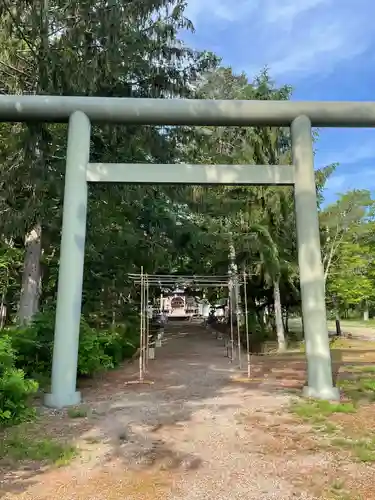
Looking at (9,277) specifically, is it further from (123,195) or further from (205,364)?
(205,364)

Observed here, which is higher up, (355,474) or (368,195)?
(368,195)

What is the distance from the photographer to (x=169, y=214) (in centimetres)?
1256

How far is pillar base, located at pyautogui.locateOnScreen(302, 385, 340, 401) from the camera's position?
228 inches

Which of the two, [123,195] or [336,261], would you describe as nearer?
[123,195]

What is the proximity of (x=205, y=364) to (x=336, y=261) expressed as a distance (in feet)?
36.3

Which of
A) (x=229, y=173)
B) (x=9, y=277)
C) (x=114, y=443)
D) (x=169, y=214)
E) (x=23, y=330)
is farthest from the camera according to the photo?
(x=9, y=277)

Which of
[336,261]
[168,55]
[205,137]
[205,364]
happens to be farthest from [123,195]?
[336,261]

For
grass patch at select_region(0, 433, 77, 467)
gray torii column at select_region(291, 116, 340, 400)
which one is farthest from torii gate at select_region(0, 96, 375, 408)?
grass patch at select_region(0, 433, 77, 467)

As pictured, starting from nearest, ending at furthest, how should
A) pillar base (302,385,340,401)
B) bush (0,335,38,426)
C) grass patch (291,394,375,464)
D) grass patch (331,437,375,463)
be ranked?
grass patch (331,437,375,463) < grass patch (291,394,375,464) < bush (0,335,38,426) < pillar base (302,385,340,401)

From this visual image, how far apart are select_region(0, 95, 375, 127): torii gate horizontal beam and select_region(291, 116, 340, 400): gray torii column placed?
0.34m

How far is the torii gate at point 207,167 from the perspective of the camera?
6.00 meters

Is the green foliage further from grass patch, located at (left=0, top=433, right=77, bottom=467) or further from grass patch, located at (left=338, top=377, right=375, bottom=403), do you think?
grass patch, located at (left=0, top=433, right=77, bottom=467)

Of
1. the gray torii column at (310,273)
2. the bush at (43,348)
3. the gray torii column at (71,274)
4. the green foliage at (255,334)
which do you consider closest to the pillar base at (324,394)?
the gray torii column at (310,273)

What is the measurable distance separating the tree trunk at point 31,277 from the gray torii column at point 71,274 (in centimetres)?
353
